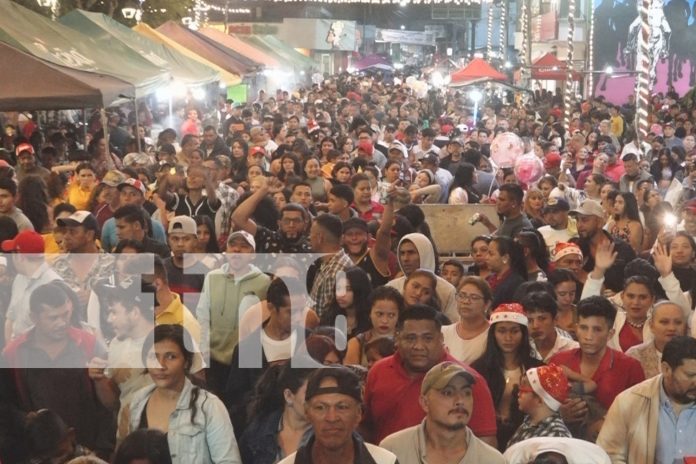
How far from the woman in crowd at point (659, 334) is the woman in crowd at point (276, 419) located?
7.21 feet

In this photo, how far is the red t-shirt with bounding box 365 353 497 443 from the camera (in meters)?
5.41

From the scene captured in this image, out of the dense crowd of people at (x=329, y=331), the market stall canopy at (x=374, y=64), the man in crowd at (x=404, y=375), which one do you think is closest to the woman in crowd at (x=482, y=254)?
Answer: the dense crowd of people at (x=329, y=331)

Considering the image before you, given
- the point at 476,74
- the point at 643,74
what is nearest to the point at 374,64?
the point at 476,74

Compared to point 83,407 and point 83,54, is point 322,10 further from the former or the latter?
point 83,407

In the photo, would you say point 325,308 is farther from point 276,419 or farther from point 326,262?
point 276,419

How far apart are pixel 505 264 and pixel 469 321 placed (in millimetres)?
1559

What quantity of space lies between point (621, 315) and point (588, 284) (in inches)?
27.6

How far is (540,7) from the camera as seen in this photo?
5812 centimetres

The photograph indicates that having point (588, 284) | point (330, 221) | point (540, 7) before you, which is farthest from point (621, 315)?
point (540, 7)

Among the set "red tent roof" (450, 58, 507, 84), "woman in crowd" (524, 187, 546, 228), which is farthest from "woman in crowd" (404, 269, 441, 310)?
"red tent roof" (450, 58, 507, 84)

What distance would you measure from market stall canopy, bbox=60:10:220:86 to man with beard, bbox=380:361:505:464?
14810mm

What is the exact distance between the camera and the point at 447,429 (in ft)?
16.0

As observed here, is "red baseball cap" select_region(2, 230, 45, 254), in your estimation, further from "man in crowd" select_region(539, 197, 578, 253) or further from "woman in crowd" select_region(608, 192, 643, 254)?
"woman in crowd" select_region(608, 192, 643, 254)

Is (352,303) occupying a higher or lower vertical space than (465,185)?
lower
